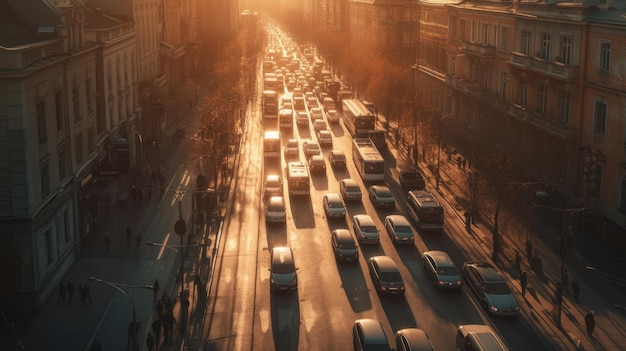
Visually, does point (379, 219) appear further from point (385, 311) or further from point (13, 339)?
point (13, 339)

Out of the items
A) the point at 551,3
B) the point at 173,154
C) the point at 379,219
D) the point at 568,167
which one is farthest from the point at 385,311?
the point at 173,154

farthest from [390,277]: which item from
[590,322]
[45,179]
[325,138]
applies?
[325,138]

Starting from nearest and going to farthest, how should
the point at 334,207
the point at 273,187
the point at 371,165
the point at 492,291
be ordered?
1. the point at 492,291
2. the point at 334,207
3. the point at 273,187
4. the point at 371,165

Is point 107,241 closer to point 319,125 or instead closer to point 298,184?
point 298,184

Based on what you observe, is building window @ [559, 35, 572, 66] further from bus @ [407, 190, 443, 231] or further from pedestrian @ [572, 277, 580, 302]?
pedestrian @ [572, 277, 580, 302]

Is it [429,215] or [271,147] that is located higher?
[271,147]

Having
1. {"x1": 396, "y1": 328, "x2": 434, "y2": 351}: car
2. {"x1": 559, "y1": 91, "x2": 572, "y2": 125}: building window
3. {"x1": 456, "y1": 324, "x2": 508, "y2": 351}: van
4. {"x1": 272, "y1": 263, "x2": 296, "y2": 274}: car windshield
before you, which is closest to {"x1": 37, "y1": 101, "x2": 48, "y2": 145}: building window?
{"x1": 272, "y1": 263, "x2": 296, "y2": 274}: car windshield
